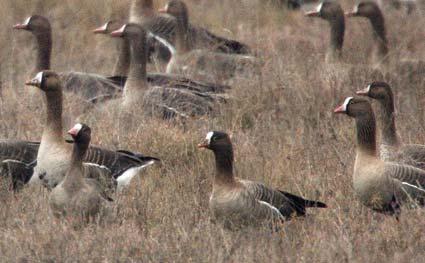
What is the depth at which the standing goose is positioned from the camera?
43.6ft

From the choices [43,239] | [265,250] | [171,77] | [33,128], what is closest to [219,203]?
[265,250]

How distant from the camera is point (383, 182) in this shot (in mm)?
8281

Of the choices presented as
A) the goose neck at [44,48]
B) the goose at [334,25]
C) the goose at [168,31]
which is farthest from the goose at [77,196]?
the goose at [168,31]

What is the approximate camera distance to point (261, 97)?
11773mm

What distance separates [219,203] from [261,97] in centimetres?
380

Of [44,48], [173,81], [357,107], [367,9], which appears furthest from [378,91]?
[44,48]

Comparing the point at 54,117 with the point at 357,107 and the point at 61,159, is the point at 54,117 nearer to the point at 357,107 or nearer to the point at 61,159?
the point at 61,159

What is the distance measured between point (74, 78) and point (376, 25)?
379 cm

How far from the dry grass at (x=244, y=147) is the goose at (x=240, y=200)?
0.44 ft

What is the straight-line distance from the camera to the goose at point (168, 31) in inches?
554

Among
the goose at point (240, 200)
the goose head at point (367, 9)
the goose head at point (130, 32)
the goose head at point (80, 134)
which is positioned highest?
the goose head at point (367, 9)

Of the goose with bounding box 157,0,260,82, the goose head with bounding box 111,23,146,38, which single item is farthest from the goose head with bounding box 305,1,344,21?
the goose head with bounding box 111,23,146,38

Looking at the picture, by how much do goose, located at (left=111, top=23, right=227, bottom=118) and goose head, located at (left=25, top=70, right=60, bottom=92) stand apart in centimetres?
194

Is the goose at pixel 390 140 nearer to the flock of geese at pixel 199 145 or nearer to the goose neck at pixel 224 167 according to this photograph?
the flock of geese at pixel 199 145
